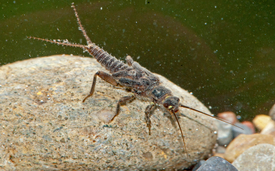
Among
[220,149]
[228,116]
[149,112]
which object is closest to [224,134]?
[220,149]

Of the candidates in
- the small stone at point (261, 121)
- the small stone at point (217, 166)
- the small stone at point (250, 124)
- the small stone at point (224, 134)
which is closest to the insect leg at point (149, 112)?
the small stone at point (217, 166)

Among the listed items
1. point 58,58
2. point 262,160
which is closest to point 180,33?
point 58,58

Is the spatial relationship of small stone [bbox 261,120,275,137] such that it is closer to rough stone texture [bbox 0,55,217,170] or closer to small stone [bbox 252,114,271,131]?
small stone [bbox 252,114,271,131]

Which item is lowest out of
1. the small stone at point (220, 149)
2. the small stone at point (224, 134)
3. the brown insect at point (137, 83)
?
the small stone at point (220, 149)

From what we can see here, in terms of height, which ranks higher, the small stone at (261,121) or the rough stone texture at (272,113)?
the rough stone texture at (272,113)

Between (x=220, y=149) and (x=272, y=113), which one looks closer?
(x=220, y=149)

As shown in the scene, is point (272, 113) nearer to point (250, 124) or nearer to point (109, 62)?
point (250, 124)

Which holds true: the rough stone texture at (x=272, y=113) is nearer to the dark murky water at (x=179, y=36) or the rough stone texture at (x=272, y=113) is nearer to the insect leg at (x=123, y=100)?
the dark murky water at (x=179, y=36)

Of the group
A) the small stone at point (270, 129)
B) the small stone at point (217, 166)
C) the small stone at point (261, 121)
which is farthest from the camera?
the small stone at point (261, 121)
